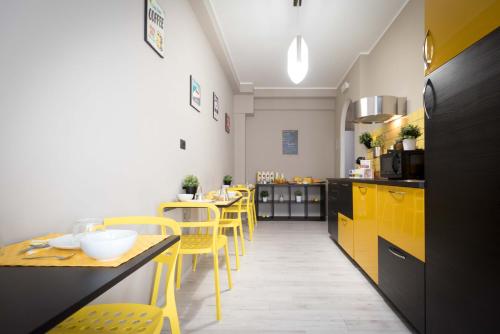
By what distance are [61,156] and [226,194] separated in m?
2.16

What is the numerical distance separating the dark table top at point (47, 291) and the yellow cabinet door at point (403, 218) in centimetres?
155

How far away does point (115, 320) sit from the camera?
995 mm

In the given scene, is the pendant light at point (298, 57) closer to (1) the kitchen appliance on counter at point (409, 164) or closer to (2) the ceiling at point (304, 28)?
(2) the ceiling at point (304, 28)

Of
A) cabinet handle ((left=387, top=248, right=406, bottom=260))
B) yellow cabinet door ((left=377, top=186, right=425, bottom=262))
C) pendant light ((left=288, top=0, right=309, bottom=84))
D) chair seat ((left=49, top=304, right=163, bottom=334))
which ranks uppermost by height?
pendant light ((left=288, top=0, right=309, bottom=84))

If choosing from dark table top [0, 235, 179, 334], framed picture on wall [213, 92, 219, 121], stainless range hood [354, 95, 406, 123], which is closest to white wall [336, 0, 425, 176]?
stainless range hood [354, 95, 406, 123]

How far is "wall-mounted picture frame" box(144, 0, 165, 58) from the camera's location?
6.63 feet

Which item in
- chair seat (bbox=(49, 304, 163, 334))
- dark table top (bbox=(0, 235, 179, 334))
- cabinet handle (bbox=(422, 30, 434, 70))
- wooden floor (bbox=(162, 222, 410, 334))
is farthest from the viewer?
wooden floor (bbox=(162, 222, 410, 334))

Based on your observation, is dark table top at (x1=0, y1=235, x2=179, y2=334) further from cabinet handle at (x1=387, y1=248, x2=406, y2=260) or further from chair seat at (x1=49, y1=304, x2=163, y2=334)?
cabinet handle at (x1=387, y1=248, x2=406, y2=260)

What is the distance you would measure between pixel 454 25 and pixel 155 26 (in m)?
1.92

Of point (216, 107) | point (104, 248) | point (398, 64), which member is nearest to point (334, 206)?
point (398, 64)

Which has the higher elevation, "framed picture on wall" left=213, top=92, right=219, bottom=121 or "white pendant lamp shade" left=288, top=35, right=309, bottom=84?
"white pendant lamp shade" left=288, top=35, right=309, bottom=84

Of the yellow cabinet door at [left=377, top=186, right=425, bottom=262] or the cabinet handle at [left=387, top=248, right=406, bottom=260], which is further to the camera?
the cabinet handle at [left=387, top=248, right=406, bottom=260]

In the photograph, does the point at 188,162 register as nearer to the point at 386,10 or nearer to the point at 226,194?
the point at 226,194

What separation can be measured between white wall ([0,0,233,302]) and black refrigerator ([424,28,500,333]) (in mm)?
1740
